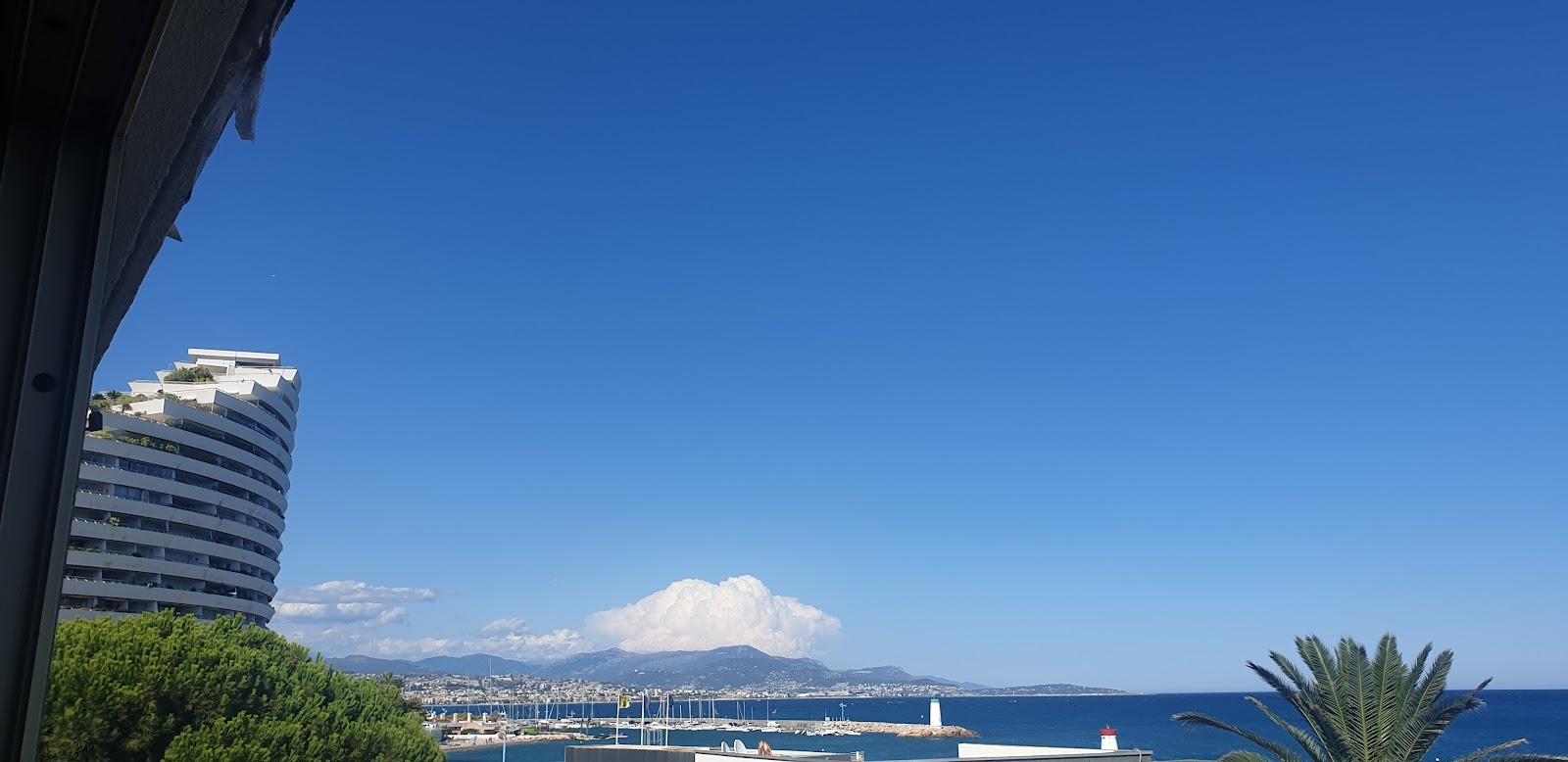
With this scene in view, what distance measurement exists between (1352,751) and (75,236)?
1348 centimetres

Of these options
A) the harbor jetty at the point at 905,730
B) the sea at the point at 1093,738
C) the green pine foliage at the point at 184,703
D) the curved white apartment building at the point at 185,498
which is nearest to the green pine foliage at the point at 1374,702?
the green pine foliage at the point at 184,703

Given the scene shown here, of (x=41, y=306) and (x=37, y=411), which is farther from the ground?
(x=41, y=306)

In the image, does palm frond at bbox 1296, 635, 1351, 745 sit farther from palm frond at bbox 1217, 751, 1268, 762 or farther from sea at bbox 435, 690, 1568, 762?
sea at bbox 435, 690, 1568, 762

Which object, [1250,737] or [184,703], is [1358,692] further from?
[184,703]

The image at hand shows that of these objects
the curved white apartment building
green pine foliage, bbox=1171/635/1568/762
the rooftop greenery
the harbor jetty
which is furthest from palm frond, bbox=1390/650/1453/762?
the harbor jetty

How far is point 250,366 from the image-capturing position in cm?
6184

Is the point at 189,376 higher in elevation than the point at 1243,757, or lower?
higher

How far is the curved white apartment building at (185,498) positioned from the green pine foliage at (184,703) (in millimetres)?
26138

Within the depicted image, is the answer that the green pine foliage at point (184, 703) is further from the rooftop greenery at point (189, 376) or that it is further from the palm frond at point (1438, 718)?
the rooftop greenery at point (189, 376)

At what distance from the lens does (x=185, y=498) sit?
46.6m

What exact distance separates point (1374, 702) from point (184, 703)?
1537 cm

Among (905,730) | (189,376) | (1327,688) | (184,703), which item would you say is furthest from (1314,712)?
(905,730)

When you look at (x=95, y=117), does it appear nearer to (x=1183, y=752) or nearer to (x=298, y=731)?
(x=298, y=731)

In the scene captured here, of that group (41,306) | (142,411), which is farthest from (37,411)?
(142,411)
